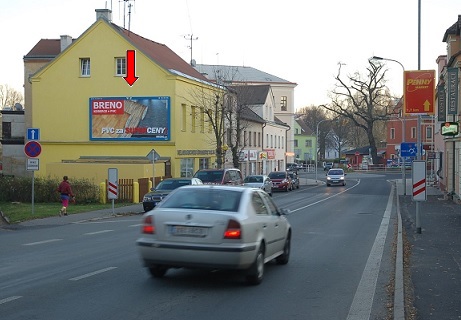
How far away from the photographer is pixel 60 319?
25.6 ft

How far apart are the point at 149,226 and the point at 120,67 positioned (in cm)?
3569

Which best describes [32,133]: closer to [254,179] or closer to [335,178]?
[254,179]

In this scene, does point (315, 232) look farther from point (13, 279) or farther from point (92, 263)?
point (13, 279)

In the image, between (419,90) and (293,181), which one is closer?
(419,90)

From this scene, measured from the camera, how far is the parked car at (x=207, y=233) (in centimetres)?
972

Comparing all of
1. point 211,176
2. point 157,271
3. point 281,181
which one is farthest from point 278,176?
point 157,271

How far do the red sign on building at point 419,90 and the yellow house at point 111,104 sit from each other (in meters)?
18.9

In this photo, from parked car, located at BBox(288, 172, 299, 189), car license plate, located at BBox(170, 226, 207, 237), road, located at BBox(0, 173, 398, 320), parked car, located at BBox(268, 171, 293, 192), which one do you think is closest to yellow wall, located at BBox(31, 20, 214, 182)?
parked car, located at BBox(268, 171, 293, 192)

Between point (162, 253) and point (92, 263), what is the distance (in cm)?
321

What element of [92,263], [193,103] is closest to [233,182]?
[193,103]

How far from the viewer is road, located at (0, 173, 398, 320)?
839cm

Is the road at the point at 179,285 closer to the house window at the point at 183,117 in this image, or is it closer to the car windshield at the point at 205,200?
the car windshield at the point at 205,200

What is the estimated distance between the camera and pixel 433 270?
12.0m

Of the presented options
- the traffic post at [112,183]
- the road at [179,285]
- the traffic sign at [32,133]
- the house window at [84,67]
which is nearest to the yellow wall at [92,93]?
the house window at [84,67]
